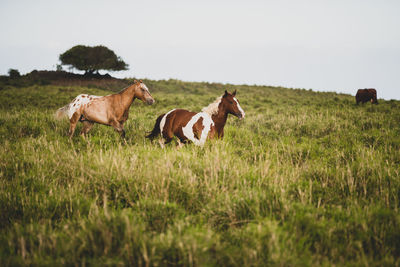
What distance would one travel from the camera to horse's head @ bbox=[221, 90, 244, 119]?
576 cm

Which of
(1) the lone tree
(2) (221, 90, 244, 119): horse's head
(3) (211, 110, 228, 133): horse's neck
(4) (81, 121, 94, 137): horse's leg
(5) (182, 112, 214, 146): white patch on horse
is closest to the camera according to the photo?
(5) (182, 112, 214, 146): white patch on horse

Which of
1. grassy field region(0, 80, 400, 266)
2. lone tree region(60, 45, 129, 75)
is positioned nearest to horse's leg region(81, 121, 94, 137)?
grassy field region(0, 80, 400, 266)

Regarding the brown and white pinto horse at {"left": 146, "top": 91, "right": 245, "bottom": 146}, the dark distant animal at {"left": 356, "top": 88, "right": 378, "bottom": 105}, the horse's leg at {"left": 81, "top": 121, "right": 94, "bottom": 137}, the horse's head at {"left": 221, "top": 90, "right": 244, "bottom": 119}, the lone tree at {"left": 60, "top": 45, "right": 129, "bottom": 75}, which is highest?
the lone tree at {"left": 60, "top": 45, "right": 129, "bottom": 75}

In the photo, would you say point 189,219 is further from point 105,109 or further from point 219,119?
point 105,109

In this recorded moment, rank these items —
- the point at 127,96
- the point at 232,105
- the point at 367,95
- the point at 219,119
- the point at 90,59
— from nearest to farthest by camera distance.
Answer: the point at 232,105 < the point at 219,119 < the point at 127,96 < the point at 367,95 < the point at 90,59

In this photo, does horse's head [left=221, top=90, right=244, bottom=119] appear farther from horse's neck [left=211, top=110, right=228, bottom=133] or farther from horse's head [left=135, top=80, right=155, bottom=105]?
horse's head [left=135, top=80, right=155, bottom=105]

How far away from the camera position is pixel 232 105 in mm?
5801

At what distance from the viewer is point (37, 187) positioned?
296cm

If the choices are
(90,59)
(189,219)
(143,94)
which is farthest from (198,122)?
(90,59)

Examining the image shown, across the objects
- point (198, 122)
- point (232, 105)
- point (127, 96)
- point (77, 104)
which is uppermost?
point (127, 96)

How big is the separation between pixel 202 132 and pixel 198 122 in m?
0.29

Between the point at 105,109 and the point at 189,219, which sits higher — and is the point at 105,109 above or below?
above

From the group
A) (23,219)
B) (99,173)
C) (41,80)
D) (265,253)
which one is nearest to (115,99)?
(99,173)

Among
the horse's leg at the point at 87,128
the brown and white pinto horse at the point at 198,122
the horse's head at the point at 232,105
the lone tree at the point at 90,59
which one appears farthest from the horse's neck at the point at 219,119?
the lone tree at the point at 90,59
